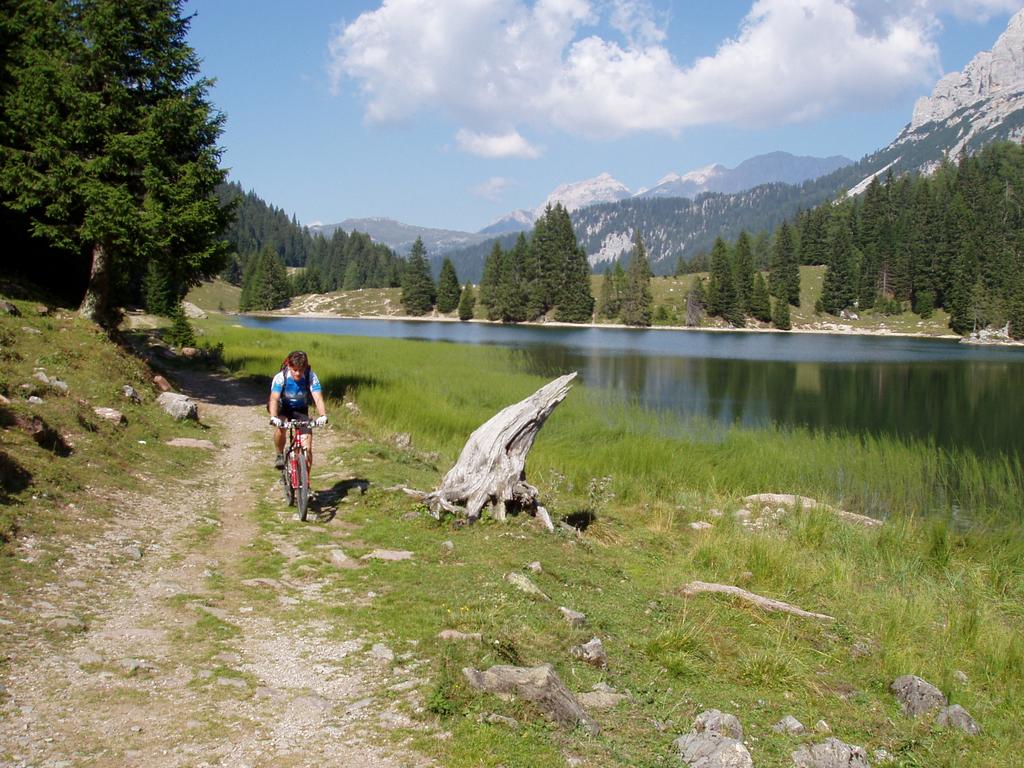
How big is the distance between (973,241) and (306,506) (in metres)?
146

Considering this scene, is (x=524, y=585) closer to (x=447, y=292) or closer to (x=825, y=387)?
(x=825, y=387)

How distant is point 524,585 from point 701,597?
7.92 ft

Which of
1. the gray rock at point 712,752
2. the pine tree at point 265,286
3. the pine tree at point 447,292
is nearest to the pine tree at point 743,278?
the pine tree at point 447,292

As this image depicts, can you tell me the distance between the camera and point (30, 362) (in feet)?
43.8

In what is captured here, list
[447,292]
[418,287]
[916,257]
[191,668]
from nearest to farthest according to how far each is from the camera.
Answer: [191,668] < [916,257] < [418,287] < [447,292]

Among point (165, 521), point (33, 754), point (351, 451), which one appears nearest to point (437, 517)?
point (165, 521)

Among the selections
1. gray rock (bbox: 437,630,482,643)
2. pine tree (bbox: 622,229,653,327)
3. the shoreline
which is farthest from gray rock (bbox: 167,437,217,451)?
pine tree (bbox: 622,229,653,327)

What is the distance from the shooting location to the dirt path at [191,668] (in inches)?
161

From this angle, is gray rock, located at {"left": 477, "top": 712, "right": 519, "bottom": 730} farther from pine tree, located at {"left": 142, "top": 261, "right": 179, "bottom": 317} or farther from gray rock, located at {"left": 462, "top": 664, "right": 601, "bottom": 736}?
pine tree, located at {"left": 142, "top": 261, "right": 179, "bottom": 317}

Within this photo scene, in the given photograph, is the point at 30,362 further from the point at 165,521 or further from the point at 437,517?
the point at 437,517

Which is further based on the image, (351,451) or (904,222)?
(904,222)

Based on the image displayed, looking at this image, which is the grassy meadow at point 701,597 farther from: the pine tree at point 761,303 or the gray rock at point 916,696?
the pine tree at point 761,303

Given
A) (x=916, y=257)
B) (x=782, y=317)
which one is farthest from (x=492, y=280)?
(x=916, y=257)

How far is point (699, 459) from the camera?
1747cm
